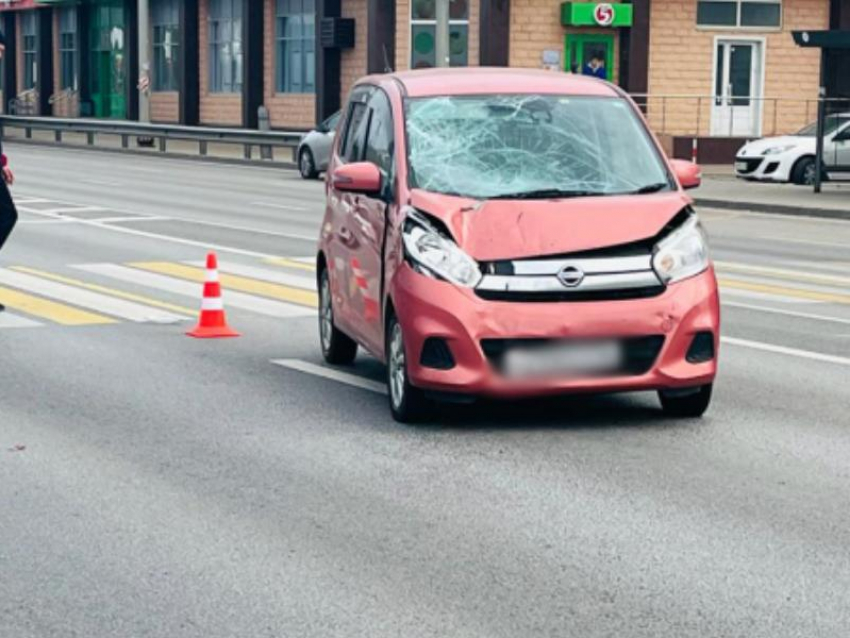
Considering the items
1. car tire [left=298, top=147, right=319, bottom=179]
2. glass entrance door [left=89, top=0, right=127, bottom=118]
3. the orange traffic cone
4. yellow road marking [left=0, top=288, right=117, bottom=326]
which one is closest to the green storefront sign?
car tire [left=298, top=147, right=319, bottom=179]

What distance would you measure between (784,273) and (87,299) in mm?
7210

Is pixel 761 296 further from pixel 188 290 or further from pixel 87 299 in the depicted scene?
pixel 87 299

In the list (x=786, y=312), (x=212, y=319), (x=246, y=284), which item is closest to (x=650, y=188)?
(x=212, y=319)

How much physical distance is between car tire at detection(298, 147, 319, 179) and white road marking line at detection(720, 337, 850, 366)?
2530 cm

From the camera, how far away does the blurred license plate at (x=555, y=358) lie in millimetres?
9586

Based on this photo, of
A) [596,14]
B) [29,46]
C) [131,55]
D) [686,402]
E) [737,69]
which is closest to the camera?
[686,402]

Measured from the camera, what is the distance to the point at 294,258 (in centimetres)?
2025

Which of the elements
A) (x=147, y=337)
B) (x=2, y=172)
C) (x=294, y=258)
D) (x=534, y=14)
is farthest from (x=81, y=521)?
(x=534, y=14)

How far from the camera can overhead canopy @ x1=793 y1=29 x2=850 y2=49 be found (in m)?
34.6

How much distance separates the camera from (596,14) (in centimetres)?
4847

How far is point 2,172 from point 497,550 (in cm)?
849

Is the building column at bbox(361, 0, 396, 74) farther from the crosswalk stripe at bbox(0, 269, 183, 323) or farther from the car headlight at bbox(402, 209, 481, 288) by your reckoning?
the car headlight at bbox(402, 209, 481, 288)

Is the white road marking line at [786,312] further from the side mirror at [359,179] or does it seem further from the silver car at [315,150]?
the silver car at [315,150]

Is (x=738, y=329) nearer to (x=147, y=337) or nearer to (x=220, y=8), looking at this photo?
(x=147, y=337)
